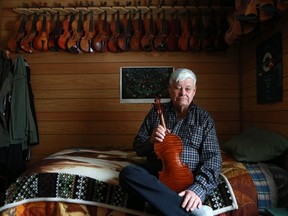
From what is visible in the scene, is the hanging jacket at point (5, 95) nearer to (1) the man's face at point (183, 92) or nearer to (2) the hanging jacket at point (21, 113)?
(2) the hanging jacket at point (21, 113)

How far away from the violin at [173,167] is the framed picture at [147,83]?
51.6 inches

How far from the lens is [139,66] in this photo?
2615 mm

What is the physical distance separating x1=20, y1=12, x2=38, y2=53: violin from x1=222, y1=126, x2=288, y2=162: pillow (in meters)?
2.07

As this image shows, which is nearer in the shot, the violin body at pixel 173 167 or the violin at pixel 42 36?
the violin body at pixel 173 167

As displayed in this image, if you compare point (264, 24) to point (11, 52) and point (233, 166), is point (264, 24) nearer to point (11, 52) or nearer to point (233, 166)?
point (233, 166)

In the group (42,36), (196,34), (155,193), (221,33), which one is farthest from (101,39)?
(155,193)

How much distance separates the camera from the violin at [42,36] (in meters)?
2.50

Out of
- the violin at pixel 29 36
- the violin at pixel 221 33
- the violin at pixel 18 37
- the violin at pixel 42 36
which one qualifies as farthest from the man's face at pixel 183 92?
the violin at pixel 18 37

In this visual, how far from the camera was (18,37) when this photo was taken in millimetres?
2537

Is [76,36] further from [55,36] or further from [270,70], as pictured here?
[270,70]

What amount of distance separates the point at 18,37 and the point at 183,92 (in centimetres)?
191

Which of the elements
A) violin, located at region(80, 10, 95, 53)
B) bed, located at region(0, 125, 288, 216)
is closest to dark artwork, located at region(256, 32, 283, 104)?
bed, located at region(0, 125, 288, 216)

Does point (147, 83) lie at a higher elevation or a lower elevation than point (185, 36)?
lower

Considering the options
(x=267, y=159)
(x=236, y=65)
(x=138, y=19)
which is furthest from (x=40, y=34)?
(x=267, y=159)
